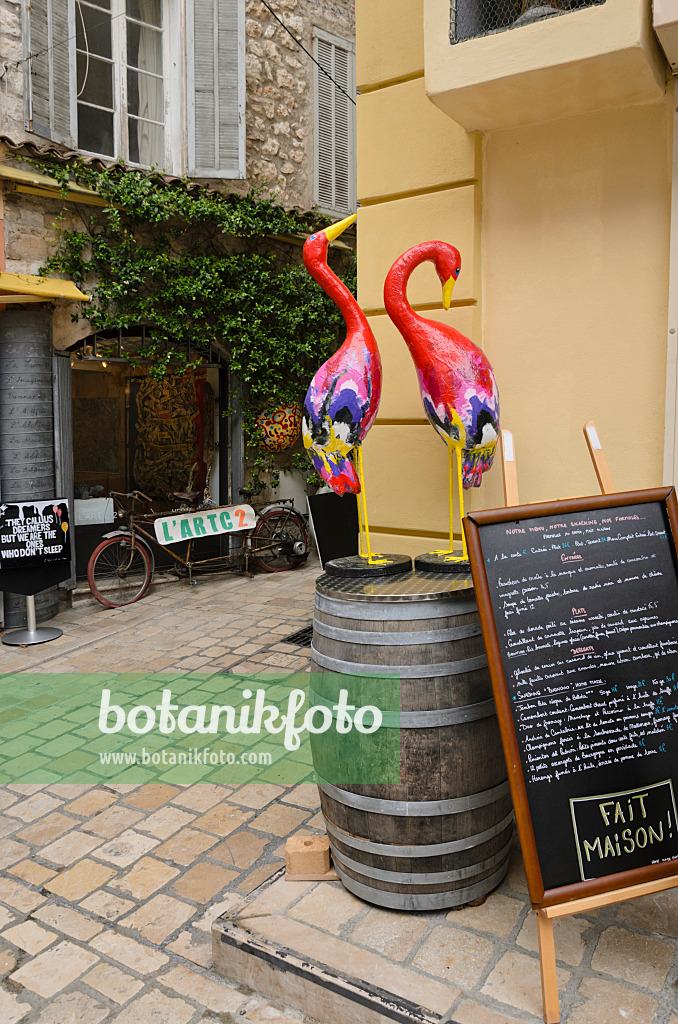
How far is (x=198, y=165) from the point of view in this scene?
8047 millimetres

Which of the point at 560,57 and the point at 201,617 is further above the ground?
the point at 560,57

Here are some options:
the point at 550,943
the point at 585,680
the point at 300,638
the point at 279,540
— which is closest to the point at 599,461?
the point at 585,680

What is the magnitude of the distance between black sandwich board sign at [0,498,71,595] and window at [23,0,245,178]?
3.58m

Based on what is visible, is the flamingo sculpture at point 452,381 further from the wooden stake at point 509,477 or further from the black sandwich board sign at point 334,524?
the black sandwich board sign at point 334,524

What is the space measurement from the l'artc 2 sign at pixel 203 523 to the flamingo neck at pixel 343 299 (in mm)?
4915

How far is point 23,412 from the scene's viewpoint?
644 cm

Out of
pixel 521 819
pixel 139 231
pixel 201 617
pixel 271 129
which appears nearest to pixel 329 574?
pixel 521 819

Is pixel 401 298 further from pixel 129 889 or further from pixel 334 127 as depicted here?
pixel 334 127

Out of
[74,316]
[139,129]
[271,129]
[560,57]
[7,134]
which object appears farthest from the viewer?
[271,129]

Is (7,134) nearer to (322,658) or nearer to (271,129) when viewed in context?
(271,129)

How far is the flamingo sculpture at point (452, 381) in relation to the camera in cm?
271

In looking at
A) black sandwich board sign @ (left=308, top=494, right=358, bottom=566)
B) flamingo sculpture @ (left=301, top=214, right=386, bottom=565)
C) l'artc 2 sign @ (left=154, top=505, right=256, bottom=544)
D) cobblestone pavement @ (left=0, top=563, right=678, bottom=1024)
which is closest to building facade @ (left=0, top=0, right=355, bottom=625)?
l'artc 2 sign @ (left=154, top=505, right=256, bottom=544)

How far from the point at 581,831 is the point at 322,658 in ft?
3.00

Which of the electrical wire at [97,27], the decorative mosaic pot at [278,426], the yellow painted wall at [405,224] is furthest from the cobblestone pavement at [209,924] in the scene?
the electrical wire at [97,27]
